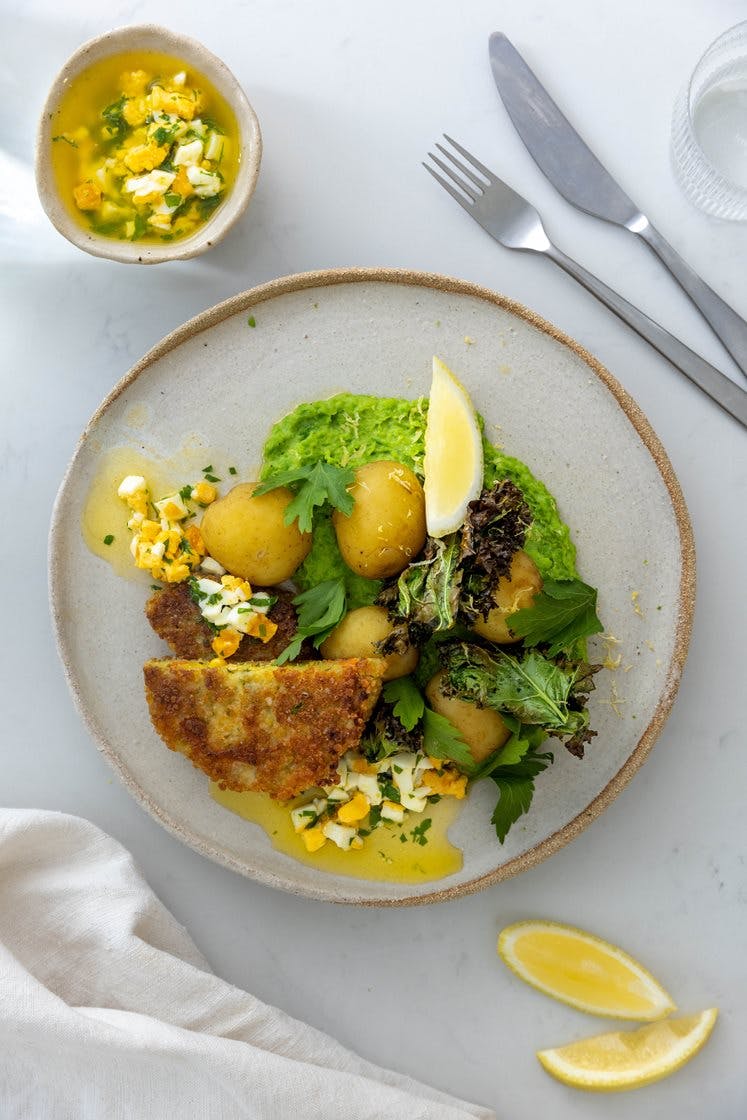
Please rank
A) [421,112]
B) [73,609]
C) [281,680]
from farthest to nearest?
[421,112] → [73,609] → [281,680]

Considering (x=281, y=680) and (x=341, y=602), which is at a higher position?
(x=341, y=602)

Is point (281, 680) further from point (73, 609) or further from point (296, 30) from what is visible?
point (296, 30)

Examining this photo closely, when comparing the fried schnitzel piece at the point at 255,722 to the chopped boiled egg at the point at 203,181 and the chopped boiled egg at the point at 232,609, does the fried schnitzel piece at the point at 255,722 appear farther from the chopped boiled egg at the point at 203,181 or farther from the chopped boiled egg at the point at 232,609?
the chopped boiled egg at the point at 203,181

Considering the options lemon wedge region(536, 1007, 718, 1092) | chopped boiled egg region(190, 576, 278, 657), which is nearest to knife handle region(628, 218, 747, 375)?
chopped boiled egg region(190, 576, 278, 657)

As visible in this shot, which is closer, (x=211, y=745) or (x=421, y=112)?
(x=211, y=745)

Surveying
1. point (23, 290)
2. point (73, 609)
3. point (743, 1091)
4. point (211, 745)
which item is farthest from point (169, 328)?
point (743, 1091)

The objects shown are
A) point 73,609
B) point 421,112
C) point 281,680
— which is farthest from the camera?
point 421,112

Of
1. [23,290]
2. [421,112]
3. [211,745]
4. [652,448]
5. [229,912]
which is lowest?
[229,912]

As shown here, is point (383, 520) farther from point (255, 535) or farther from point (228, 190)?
point (228, 190)
